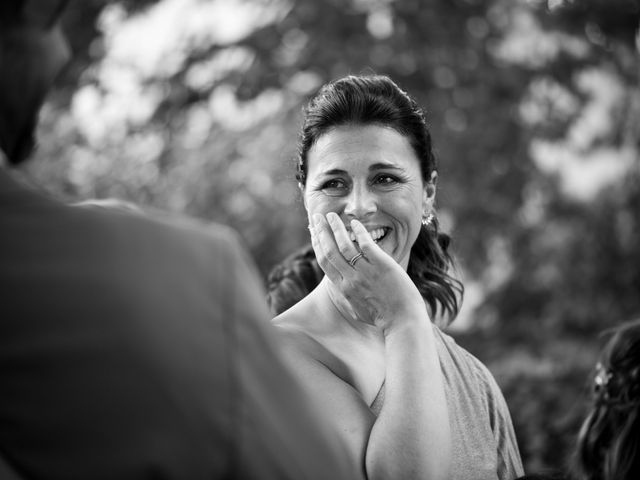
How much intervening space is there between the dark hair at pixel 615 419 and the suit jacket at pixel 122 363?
57.3 inches

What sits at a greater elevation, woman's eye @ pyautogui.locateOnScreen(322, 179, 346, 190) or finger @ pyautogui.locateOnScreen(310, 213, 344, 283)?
woman's eye @ pyautogui.locateOnScreen(322, 179, 346, 190)

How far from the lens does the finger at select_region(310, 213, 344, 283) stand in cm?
259

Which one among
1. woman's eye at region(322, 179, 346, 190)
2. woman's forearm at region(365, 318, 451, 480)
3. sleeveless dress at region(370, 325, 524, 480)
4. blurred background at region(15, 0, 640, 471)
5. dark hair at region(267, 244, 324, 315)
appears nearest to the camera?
woman's forearm at region(365, 318, 451, 480)

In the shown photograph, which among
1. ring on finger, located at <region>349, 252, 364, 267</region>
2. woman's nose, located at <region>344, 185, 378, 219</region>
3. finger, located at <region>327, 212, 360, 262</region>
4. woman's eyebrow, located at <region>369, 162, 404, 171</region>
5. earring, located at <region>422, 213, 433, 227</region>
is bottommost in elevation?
ring on finger, located at <region>349, 252, 364, 267</region>

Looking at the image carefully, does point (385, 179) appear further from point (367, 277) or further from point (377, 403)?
point (377, 403)

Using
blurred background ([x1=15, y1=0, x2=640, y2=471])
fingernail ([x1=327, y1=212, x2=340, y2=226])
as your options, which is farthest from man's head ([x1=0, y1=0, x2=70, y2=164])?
blurred background ([x1=15, y1=0, x2=640, y2=471])

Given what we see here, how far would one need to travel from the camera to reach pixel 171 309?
927 mm

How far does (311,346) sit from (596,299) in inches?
291

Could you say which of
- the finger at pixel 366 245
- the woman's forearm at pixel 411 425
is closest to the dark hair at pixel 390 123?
the finger at pixel 366 245

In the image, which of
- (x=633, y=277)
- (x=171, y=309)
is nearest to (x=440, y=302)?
(x=171, y=309)

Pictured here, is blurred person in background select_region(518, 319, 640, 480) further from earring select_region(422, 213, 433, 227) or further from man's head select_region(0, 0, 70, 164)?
man's head select_region(0, 0, 70, 164)

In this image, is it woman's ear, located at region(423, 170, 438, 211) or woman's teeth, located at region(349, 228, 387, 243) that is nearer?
woman's teeth, located at region(349, 228, 387, 243)

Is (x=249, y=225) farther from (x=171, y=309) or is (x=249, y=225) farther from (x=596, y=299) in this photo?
(x=171, y=309)

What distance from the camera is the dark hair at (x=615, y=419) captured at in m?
2.10
